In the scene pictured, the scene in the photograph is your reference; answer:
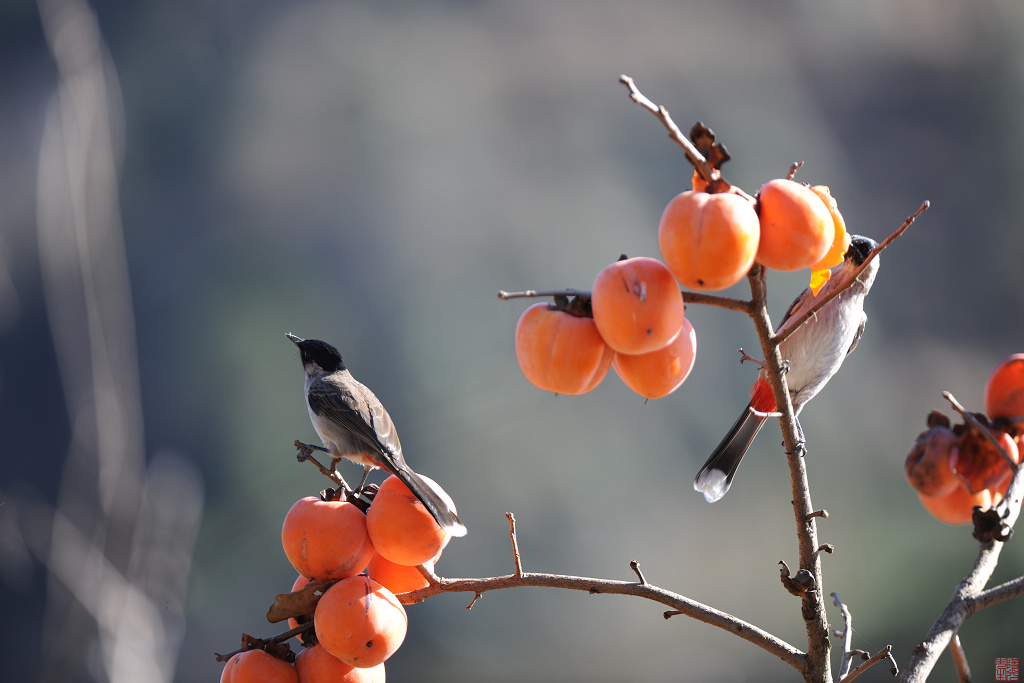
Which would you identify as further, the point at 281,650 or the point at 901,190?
the point at 901,190

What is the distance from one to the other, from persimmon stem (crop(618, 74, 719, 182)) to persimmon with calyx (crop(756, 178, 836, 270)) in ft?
0.24

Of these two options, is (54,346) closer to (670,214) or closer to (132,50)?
(132,50)

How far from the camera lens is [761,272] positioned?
0.93m

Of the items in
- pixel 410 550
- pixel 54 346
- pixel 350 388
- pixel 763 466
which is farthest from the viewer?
pixel 763 466

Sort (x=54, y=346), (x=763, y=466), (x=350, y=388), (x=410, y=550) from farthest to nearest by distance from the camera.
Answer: (x=763, y=466) → (x=54, y=346) → (x=350, y=388) → (x=410, y=550)

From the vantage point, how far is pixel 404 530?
41.1 inches

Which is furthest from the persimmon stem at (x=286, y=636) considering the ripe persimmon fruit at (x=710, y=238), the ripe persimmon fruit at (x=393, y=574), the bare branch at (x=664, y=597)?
the ripe persimmon fruit at (x=710, y=238)

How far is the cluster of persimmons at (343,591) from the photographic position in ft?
3.31

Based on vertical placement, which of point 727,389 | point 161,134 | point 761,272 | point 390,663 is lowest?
point 390,663

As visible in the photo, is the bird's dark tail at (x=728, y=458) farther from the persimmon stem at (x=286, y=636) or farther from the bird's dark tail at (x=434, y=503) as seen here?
the persimmon stem at (x=286, y=636)

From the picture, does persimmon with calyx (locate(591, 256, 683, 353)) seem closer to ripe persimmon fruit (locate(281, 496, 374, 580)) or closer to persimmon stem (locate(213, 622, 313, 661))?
ripe persimmon fruit (locate(281, 496, 374, 580))

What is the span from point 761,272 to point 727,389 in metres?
4.00

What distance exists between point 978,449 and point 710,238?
35cm

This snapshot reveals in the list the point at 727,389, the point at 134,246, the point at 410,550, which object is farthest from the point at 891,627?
the point at 134,246
